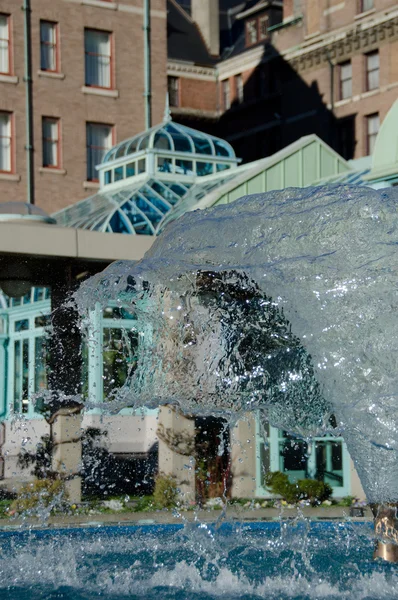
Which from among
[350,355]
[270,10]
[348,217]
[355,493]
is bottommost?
[355,493]

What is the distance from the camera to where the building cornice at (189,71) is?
50734 millimetres

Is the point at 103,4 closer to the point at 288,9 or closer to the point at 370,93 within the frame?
the point at 370,93

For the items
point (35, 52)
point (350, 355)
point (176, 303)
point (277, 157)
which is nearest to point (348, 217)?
point (350, 355)

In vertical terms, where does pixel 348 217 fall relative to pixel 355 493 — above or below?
above

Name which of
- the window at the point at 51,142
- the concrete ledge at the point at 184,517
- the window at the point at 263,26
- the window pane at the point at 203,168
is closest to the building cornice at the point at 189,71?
the window at the point at 263,26

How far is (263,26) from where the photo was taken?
171 ft

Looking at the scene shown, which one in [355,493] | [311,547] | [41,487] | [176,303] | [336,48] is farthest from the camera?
[336,48]

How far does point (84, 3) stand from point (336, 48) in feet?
39.4

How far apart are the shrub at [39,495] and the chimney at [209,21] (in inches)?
1475

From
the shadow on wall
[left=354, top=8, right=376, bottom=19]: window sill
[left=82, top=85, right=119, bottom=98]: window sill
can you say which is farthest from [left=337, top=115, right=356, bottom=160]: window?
[left=82, top=85, right=119, bottom=98]: window sill

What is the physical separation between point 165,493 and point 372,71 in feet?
97.9

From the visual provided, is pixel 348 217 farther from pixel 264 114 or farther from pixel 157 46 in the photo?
pixel 264 114

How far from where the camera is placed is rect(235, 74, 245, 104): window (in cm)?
5094

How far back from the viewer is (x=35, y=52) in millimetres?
37094
